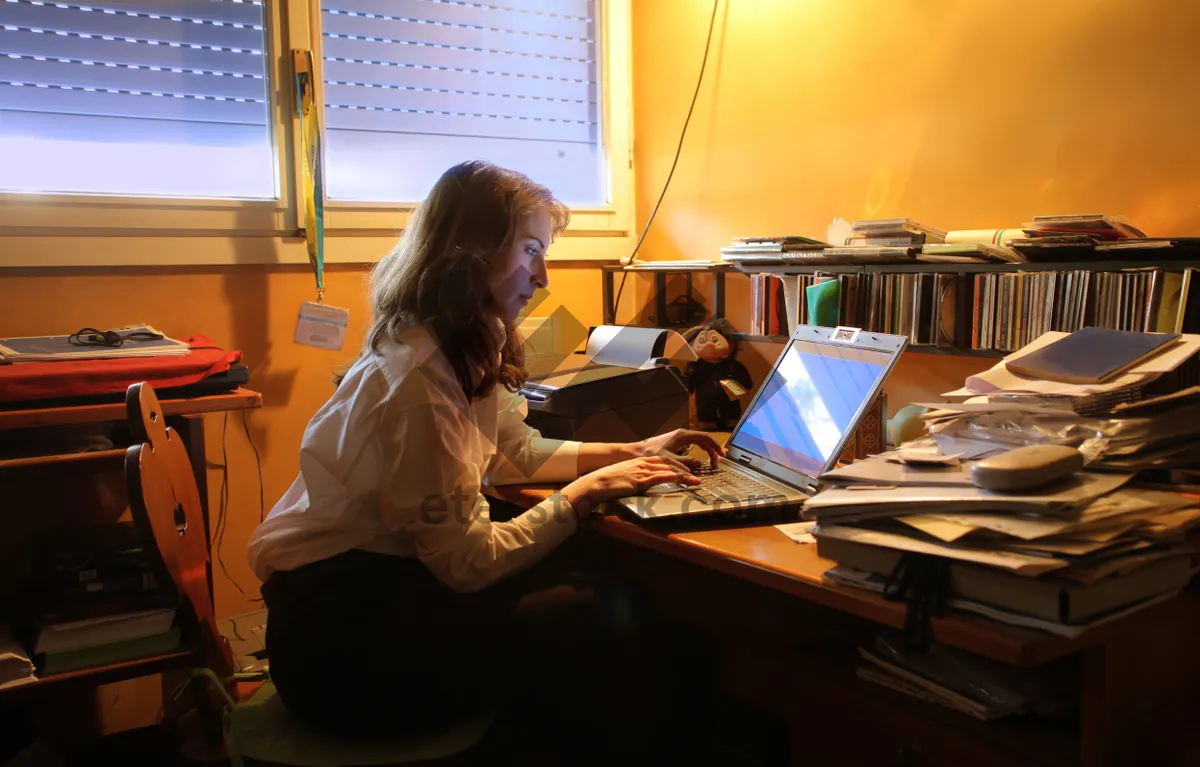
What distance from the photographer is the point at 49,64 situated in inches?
78.2

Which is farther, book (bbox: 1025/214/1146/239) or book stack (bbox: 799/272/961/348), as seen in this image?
book stack (bbox: 799/272/961/348)

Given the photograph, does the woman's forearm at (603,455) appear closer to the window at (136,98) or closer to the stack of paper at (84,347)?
the stack of paper at (84,347)

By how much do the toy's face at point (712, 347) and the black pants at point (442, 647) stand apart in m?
0.90

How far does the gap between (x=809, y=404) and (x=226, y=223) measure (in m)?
1.47

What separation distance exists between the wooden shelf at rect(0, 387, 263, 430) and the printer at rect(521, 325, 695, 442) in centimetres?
59

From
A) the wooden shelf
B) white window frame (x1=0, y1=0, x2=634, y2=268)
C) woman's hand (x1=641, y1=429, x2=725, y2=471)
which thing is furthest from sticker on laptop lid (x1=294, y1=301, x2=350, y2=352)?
woman's hand (x1=641, y1=429, x2=725, y2=471)

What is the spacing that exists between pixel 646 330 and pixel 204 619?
3.76 feet

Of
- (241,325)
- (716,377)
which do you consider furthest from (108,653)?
(716,377)

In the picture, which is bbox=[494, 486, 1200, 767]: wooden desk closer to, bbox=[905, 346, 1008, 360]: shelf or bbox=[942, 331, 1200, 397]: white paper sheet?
bbox=[942, 331, 1200, 397]: white paper sheet

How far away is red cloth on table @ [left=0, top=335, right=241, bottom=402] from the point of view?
158cm

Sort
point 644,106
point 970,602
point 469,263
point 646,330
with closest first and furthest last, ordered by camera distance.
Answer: point 970,602
point 469,263
point 646,330
point 644,106

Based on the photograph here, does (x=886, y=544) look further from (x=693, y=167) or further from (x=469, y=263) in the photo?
(x=693, y=167)

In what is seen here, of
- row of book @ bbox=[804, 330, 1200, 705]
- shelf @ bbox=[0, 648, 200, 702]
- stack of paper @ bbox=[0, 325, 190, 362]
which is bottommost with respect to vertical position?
shelf @ bbox=[0, 648, 200, 702]

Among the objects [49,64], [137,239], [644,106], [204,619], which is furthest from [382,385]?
[644,106]
